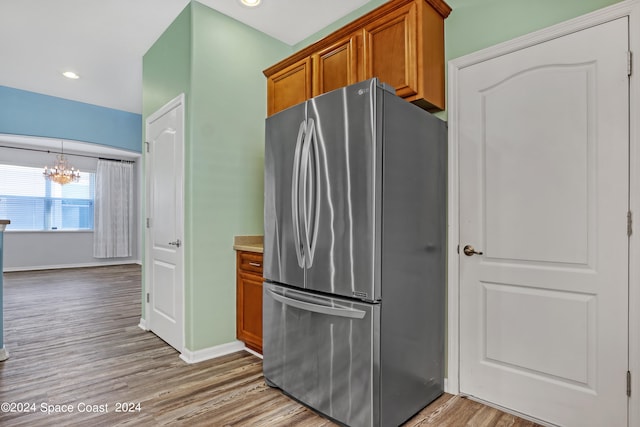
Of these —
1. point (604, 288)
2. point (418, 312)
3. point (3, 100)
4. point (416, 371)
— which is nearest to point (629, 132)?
point (604, 288)

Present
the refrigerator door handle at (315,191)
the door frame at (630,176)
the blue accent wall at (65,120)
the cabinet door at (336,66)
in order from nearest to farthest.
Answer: the door frame at (630,176) → the refrigerator door handle at (315,191) → the cabinet door at (336,66) → the blue accent wall at (65,120)

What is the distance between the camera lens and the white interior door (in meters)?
2.91

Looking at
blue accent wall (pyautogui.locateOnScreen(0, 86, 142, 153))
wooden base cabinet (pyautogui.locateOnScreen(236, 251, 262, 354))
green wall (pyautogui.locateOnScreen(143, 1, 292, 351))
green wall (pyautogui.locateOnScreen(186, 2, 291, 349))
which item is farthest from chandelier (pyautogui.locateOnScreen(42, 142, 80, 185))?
wooden base cabinet (pyautogui.locateOnScreen(236, 251, 262, 354))

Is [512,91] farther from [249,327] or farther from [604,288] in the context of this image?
[249,327]

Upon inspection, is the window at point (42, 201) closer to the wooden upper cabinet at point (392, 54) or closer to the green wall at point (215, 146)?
the green wall at point (215, 146)

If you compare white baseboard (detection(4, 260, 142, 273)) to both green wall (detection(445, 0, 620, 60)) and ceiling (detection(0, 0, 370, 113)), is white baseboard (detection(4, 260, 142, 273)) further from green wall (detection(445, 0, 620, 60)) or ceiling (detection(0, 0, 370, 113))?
green wall (detection(445, 0, 620, 60))

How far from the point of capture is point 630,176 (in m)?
1.62

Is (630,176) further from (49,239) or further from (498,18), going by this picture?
(49,239)

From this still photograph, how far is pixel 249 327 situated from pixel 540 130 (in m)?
2.41

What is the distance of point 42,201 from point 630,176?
9314mm

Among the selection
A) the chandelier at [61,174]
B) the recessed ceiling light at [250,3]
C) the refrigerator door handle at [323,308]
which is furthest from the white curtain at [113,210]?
the refrigerator door handle at [323,308]

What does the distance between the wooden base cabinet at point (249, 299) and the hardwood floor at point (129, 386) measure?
17 centimetres

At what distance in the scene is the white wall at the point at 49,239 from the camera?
692 centimetres

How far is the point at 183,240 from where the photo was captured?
2.83m
